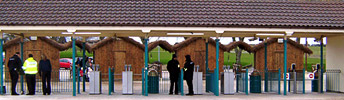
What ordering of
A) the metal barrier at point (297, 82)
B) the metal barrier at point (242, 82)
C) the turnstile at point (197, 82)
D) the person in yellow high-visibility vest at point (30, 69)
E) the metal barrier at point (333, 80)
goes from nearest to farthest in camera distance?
the person in yellow high-visibility vest at point (30, 69), the turnstile at point (197, 82), the metal barrier at point (242, 82), the metal barrier at point (297, 82), the metal barrier at point (333, 80)

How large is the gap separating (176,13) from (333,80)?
6534mm

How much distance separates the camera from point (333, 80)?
55.2 feet

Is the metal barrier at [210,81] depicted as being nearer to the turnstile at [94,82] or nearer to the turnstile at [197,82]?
the turnstile at [197,82]

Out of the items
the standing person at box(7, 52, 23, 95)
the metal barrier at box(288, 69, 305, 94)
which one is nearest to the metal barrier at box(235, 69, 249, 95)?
the metal barrier at box(288, 69, 305, 94)

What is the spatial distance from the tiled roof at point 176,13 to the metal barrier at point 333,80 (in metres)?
2.11

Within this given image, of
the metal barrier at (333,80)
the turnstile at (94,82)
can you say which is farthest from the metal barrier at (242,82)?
the turnstile at (94,82)

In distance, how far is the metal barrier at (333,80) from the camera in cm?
1670

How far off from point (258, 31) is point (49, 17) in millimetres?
7113

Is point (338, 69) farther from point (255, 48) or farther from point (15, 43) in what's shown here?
point (15, 43)

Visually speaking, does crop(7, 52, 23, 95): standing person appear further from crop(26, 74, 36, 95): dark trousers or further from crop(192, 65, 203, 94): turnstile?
crop(192, 65, 203, 94): turnstile

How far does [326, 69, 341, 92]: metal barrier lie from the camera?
16.7 metres

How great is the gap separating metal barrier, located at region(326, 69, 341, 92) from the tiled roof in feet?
6.91

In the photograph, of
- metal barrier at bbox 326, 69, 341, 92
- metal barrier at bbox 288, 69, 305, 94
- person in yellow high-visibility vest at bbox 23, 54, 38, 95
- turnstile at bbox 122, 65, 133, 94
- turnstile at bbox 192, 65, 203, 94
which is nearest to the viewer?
person in yellow high-visibility vest at bbox 23, 54, 38, 95

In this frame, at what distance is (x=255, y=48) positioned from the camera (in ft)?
81.7
